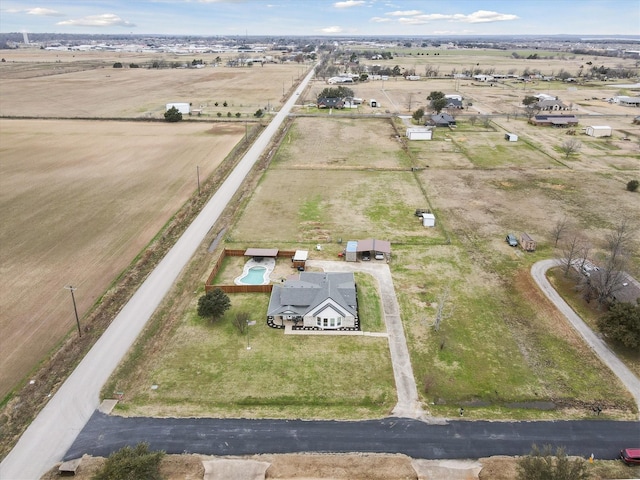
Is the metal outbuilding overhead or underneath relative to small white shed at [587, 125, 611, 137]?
underneath

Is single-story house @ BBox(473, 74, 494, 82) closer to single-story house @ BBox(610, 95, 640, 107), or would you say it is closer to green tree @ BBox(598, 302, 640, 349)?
single-story house @ BBox(610, 95, 640, 107)

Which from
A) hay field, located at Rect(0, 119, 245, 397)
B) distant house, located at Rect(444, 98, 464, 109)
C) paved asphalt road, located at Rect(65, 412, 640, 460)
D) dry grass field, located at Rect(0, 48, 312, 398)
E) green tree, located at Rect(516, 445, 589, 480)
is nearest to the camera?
green tree, located at Rect(516, 445, 589, 480)

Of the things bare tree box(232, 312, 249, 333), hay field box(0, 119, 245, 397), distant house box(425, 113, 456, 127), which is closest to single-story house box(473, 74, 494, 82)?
distant house box(425, 113, 456, 127)

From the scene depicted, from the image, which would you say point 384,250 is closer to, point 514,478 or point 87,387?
point 514,478

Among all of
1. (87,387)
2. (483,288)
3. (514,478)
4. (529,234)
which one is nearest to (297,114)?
(529,234)

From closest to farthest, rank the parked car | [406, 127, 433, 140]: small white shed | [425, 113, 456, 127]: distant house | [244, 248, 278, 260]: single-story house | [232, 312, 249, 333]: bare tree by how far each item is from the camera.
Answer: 1. the parked car
2. [232, 312, 249, 333]: bare tree
3. [244, 248, 278, 260]: single-story house
4. [406, 127, 433, 140]: small white shed
5. [425, 113, 456, 127]: distant house
